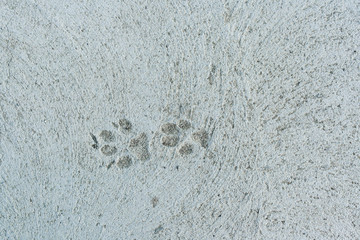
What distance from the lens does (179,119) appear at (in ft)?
7.06

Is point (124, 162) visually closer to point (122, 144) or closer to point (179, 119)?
point (122, 144)

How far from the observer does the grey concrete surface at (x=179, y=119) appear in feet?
6.84

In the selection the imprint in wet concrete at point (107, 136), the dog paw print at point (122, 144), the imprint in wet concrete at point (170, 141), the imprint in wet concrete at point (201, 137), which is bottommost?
the imprint in wet concrete at point (201, 137)

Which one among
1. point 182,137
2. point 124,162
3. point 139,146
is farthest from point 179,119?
point 124,162

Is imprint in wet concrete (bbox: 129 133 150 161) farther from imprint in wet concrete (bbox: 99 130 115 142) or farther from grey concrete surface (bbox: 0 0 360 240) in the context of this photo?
imprint in wet concrete (bbox: 99 130 115 142)

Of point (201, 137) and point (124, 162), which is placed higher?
point (124, 162)

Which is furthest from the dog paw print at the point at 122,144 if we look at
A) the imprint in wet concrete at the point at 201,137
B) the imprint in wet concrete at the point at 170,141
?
the imprint in wet concrete at the point at 201,137

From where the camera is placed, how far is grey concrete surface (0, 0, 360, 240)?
209 centimetres

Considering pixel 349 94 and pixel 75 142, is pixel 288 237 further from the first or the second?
pixel 75 142

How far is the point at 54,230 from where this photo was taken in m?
2.21

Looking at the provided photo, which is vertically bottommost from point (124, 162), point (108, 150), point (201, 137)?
point (201, 137)

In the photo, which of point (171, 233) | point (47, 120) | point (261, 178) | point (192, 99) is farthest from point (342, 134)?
point (47, 120)

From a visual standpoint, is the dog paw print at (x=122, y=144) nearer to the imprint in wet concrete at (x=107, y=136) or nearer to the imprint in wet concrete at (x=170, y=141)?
the imprint in wet concrete at (x=107, y=136)

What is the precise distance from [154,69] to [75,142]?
769 mm
